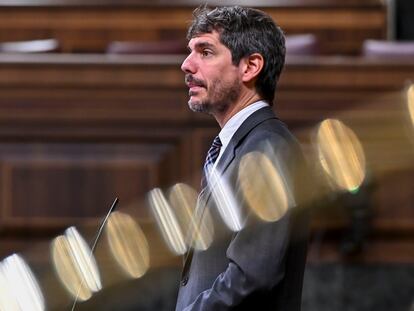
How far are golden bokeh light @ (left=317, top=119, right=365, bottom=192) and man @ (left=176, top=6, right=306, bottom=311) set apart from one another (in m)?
1.37

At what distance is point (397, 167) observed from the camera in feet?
8.84

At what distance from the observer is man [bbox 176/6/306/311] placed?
1.16 m

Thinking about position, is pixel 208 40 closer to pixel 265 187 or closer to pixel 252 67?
pixel 252 67

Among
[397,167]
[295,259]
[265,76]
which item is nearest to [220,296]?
[295,259]

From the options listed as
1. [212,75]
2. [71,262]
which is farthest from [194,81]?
[71,262]

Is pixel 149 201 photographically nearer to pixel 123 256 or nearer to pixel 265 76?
pixel 123 256

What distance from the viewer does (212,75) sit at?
50.0 inches

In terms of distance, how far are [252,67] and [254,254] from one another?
0.74 feet

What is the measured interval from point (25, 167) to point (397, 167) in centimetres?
88

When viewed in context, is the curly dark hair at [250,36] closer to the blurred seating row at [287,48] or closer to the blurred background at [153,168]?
the blurred background at [153,168]

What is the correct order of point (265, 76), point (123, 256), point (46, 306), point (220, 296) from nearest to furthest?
point (220, 296)
point (265, 76)
point (46, 306)
point (123, 256)

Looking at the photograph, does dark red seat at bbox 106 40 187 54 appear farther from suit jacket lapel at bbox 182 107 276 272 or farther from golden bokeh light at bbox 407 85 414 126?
suit jacket lapel at bbox 182 107 276 272

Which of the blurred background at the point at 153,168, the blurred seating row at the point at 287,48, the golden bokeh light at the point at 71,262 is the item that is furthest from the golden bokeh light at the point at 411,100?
the golden bokeh light at the point at 71,262

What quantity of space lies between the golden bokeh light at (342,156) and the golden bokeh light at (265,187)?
1.45 meters
